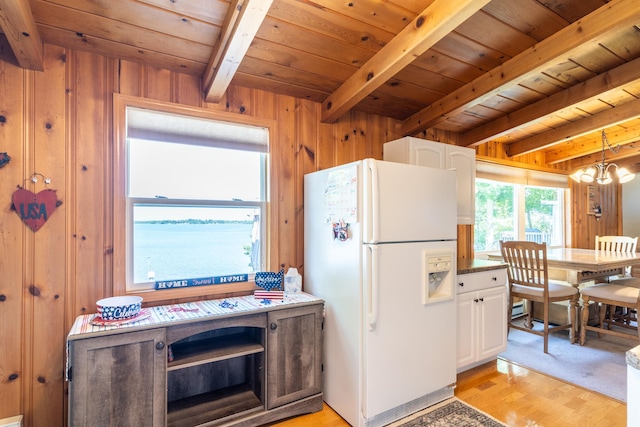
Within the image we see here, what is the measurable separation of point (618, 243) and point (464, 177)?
2952 mm

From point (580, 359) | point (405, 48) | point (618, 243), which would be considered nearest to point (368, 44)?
point (405, 48)

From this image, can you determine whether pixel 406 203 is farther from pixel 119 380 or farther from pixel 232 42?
pixel 119 380

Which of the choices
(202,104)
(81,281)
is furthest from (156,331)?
(202,104)

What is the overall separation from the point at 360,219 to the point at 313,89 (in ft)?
3.82

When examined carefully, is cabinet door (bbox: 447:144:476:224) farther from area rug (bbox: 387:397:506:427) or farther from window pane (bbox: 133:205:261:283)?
window pane (bbox: 133:205:261:283)

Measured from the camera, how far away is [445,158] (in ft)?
9.77

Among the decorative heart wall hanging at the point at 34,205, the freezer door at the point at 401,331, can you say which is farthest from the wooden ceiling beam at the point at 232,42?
the freezer door at the point at 401,331

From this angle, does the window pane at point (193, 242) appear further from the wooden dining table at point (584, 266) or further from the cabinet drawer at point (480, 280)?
the wooden dining table at point (584, 266)

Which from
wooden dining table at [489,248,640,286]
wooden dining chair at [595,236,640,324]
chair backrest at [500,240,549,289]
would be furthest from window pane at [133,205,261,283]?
wooden dining chair at [595,236,640,324]

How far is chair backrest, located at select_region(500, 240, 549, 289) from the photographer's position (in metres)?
3.08

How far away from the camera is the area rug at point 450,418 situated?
79.3 inches

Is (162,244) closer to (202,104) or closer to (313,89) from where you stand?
(202,104)

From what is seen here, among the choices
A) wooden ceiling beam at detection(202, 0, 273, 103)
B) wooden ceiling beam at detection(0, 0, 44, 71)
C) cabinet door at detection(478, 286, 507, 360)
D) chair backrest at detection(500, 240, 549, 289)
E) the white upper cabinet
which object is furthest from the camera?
chair backrest at detection(500, 240, 549, 289)

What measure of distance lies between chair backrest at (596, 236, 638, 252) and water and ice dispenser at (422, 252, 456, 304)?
345cm
